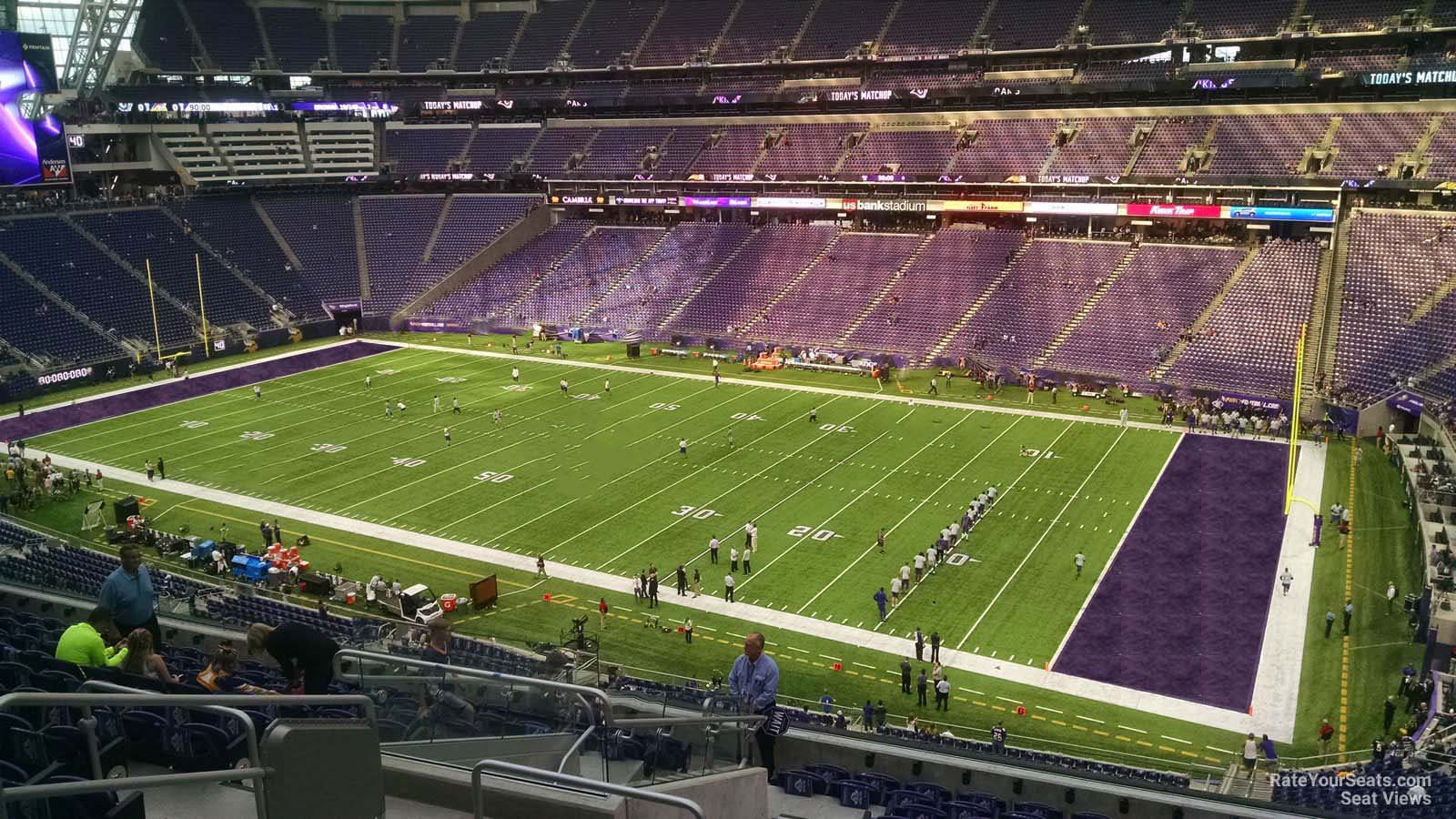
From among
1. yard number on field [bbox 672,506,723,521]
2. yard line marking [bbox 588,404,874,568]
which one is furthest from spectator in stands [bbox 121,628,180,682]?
yard number on field [bbox 672,506,723,521]

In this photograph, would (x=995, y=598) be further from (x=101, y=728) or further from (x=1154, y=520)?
(x=101, y=728)

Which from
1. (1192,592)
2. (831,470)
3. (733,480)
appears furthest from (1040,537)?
(733,480)

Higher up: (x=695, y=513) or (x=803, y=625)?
(x=695, y=513)

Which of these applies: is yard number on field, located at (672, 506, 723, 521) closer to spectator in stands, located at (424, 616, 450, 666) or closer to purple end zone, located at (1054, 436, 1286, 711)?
purple end zone, located at (1054, 436, 1286, 711)

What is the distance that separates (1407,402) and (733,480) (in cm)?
2545

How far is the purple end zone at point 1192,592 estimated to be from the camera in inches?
930

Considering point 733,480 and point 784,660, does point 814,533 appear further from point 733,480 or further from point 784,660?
point 784,660

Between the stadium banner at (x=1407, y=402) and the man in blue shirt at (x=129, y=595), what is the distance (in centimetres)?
4113

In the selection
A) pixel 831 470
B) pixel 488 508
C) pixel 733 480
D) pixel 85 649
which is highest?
pixel 85 649

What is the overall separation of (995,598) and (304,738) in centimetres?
2383

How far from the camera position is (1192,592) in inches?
1088

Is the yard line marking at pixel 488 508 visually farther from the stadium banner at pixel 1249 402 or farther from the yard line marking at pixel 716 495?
the stadium banner at pixel 1249 402

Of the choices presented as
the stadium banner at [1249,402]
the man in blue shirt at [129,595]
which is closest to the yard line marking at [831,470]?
the stadium banner at [1249,402]

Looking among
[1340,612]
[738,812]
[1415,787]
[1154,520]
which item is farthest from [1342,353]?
[738,812]
